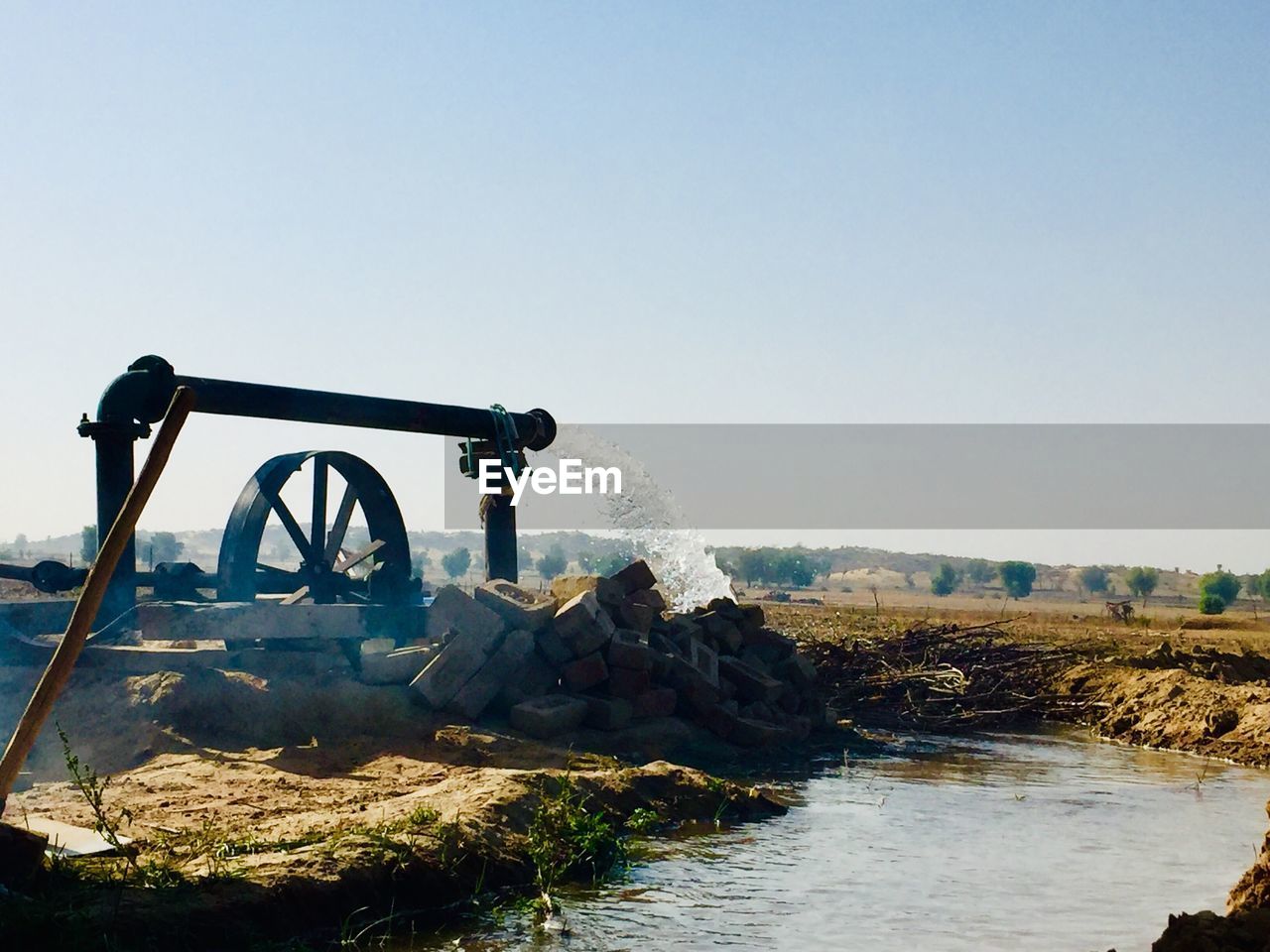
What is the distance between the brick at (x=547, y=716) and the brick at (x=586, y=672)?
1.01ft

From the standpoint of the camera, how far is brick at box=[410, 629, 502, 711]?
40.8 feet

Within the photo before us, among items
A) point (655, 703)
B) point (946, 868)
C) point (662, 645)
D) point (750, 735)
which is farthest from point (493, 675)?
point (946, 868)

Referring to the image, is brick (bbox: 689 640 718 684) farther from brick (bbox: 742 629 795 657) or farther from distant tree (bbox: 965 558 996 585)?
distant tree (bbox: 965 558 996 585)

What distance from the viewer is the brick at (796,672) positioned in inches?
603

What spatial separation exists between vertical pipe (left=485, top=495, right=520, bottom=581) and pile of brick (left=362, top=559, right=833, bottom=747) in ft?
7.00

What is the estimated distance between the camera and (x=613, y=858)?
8.55m

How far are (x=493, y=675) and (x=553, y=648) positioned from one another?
2.32 feet

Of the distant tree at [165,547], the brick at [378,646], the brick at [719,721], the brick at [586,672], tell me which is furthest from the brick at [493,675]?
the distant tree at [165,547]

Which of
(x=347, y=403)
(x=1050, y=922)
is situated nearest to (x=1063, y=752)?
(x=1050, y=922)

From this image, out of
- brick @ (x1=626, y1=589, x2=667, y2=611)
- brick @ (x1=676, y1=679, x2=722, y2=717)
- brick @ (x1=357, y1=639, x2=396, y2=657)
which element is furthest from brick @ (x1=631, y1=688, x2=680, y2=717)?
brick @ (x1=357, y1=639, x2=396, y2=657)

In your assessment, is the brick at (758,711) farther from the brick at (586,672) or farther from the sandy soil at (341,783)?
the brick at (586,672)

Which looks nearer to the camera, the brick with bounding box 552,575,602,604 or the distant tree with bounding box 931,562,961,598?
the brick with bounding box 552,575,602,604

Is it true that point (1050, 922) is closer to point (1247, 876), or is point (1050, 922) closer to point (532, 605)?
point (1247, 876)

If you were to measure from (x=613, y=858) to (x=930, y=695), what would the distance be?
9314 millimetres
